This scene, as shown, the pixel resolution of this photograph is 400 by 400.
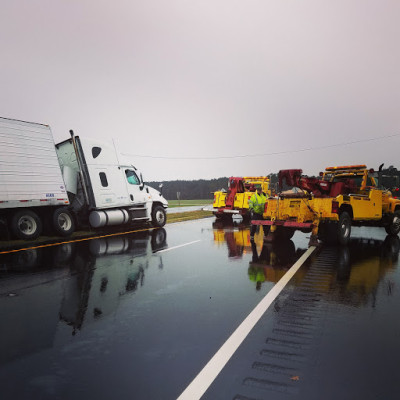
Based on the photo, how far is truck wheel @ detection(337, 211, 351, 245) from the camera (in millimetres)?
10978

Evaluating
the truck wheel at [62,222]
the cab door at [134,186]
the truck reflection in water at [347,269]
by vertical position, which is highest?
the cab door at [134,186]

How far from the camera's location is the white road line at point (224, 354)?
2.98 metres

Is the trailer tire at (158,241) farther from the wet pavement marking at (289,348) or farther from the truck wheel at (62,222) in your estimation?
the wet pavement marking at (289,348)

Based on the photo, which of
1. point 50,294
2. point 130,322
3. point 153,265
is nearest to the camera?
point 130,322

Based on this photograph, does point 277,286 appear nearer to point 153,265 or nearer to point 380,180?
point 153,265

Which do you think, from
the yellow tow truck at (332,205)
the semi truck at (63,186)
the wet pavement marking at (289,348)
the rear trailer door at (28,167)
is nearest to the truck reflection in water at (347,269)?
the wet pavement marking at (289,348)

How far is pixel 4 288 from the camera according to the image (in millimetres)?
6277

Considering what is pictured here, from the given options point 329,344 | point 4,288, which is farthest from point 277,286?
point 4,288

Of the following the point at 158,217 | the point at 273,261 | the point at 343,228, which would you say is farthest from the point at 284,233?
the point at 158,217

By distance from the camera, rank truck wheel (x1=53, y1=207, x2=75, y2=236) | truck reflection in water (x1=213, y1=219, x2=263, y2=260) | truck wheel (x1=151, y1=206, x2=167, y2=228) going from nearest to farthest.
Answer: truck reflection in water (x1=213, y1=219, x2=263, y2=260) → truck wheel (x1=53, y1=207, x2=75, y2=236) → truck wheel (x1=151, y1=206, x2=167, y2=228)

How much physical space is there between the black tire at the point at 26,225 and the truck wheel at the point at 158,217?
5581 mm

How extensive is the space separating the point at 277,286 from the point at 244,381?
326 centimetres

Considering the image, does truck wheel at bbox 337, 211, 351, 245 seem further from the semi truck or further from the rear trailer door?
the rear trailer door

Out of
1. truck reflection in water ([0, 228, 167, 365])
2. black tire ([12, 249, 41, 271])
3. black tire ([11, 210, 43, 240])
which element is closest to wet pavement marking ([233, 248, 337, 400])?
truck reflection in water ([0, 228, 167, 365])
